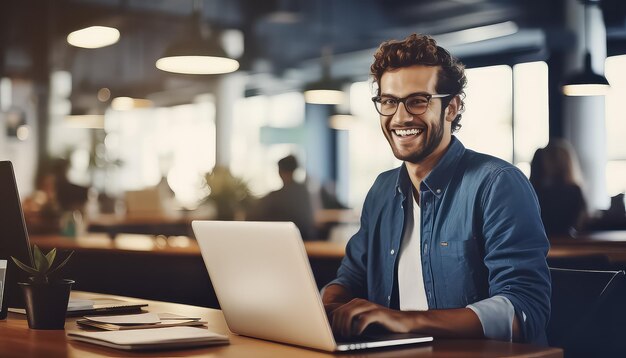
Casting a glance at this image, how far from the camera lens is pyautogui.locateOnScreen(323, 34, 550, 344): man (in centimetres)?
223

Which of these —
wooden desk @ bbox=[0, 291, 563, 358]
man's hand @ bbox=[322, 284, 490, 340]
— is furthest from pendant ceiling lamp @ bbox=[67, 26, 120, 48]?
man's hand @ bbox=[322, 284, 490, 340]

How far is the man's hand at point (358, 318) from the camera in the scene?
1753 mm

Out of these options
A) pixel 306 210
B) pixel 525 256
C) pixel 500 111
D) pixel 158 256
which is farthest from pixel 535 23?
pixel 525 256

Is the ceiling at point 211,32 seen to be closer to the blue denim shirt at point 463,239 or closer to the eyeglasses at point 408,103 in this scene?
the eyeglasses at point 408,103

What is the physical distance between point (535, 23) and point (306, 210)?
2.87 metres

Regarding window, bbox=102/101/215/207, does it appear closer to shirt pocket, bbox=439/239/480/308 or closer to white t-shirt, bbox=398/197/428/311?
white t-shirt, bbox=398/197/428/311

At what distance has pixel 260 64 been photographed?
430 inches

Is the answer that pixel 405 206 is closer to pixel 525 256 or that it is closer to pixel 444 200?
pixel 444 200

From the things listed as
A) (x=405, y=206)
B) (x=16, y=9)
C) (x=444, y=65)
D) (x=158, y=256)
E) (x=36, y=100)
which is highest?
(x=16, y=9)

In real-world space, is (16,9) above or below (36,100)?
above

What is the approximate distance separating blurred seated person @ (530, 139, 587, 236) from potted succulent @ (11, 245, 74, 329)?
17.4 ft

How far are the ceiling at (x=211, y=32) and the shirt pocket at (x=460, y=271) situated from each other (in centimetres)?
632

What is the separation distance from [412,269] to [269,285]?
44.1 inches

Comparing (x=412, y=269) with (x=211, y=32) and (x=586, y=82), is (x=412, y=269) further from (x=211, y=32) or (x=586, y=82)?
(x=211, y=32)
